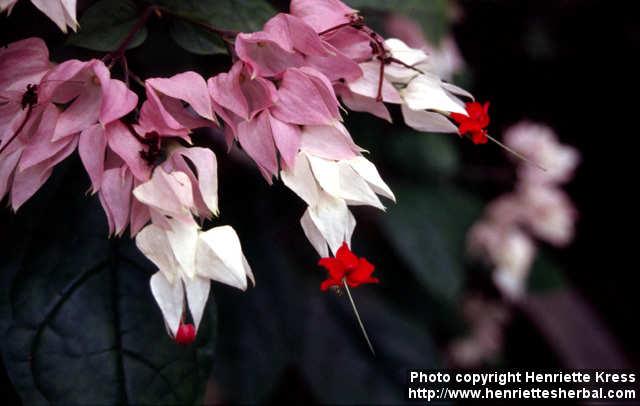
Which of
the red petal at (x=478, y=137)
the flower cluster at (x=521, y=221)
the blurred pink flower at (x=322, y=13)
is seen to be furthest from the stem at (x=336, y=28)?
the flower cluster at (x=521, y=221)

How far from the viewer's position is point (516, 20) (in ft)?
6.44

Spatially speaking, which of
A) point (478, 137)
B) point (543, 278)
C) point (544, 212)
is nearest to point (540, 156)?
point (544, 212)

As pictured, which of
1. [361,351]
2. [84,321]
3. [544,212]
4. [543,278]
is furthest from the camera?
[543,278]

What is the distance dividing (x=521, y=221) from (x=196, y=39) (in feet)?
2.82

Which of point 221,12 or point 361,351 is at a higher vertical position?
point 221,12

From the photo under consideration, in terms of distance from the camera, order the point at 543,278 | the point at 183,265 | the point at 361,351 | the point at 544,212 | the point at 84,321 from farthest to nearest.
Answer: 1. the point at 543,278
2. the point at 544,212
3. the point at 361,351
4. the point at 84,321
5. the point at 183,265

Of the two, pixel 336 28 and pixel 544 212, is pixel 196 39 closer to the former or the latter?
pixel 336 28

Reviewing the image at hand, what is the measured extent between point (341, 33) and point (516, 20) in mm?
1684

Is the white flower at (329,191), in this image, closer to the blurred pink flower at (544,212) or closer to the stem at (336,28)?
the stem at (336,28)

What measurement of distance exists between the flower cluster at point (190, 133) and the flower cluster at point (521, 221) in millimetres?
763

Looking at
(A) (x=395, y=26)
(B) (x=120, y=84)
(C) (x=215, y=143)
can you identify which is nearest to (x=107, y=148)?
(B) (x=120, y=84)

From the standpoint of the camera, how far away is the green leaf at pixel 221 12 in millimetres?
469

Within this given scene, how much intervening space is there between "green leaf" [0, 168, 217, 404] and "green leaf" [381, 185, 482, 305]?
1.85 ft

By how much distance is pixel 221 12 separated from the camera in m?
0.48
